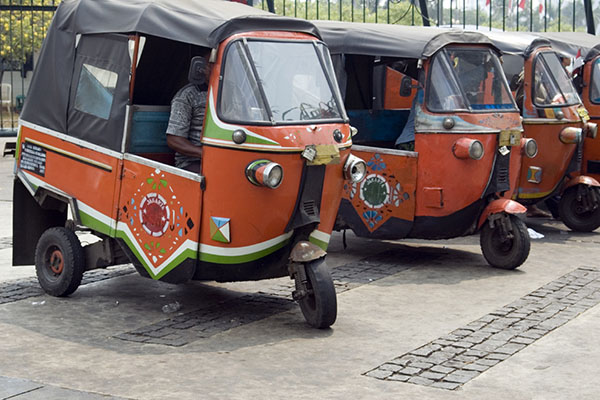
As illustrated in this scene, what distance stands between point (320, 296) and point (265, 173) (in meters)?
0.93

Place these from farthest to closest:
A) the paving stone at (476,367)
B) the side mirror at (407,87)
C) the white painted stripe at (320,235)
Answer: the side mirror at (407,87), the white painted stripe at (320,235), the paving stone at (476,367)

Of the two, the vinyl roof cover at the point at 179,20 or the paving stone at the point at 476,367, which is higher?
the vinyl roof cover at the point at 179,20

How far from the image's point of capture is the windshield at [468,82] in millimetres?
9617

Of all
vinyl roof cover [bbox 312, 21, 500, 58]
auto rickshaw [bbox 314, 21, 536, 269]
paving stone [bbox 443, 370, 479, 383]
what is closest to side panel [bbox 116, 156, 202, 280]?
paving stone [bbox 443, 370, 479, 383]

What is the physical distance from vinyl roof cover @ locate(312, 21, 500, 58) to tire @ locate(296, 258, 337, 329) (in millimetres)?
3121

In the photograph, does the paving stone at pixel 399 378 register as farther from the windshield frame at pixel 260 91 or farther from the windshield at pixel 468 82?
the windshield at pixel 468 82

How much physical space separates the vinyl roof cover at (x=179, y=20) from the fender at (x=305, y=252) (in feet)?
4.96

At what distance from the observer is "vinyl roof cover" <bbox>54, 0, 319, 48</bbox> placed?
24.2 feet

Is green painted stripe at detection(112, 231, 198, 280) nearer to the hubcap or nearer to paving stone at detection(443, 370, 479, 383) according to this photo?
the hubcap

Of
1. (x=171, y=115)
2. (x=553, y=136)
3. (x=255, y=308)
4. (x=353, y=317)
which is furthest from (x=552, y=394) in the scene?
(x=553, y=136)

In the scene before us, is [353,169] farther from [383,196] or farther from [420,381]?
[383,196]

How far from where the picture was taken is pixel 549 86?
1169 centimetres

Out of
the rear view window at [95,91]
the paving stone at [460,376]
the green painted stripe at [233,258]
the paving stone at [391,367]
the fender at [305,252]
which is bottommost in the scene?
the paving stone at [391,367]

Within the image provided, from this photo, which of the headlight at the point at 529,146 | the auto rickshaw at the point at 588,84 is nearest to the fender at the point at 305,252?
the headlight at the point at 529,146
